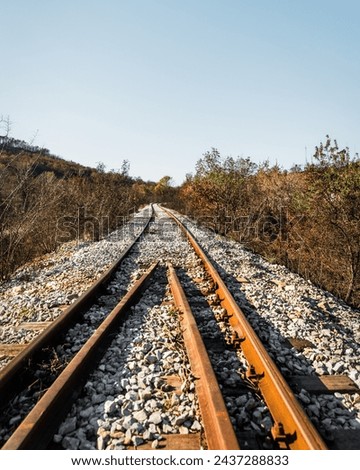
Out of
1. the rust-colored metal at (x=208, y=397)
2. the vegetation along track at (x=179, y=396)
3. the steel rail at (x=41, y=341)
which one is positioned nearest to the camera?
the rust-colored metal at (x=208, y=397)

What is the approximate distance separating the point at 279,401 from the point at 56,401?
1.77 meters

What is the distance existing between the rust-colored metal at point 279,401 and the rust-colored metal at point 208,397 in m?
0.42

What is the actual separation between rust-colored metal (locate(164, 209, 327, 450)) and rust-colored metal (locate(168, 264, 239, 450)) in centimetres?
42

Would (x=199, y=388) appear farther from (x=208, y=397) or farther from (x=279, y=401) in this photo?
(x=279, y=401)

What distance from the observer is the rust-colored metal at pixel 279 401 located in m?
2.13

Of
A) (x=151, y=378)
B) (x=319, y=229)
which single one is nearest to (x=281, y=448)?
(x=151, y=378)

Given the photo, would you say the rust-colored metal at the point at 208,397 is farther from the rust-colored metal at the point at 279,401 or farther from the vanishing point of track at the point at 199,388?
the rust-colored metal at the point at 279,401

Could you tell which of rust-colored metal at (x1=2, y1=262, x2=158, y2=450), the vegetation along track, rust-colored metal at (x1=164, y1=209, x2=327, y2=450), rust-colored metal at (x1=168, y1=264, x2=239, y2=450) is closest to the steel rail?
the vegetation along track

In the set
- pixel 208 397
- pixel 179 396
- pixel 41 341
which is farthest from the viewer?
pixel 41 341

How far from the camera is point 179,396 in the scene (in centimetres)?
276

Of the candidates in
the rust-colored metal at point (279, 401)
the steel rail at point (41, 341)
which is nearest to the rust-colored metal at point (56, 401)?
the steel rail at point (41, 341)

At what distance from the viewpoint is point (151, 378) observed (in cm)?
302

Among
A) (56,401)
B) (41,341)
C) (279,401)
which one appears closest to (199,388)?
(279,401)
